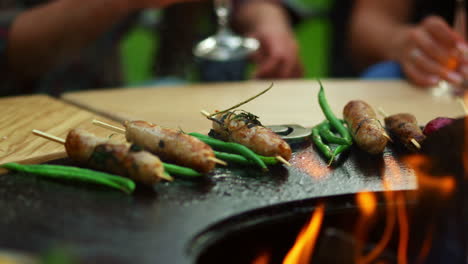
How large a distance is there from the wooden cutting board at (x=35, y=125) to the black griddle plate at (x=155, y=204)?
0.25m

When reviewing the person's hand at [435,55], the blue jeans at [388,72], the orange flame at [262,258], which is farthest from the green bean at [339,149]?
the blue jeans at [388,72]

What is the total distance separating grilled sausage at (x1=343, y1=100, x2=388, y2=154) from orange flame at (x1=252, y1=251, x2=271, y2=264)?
0.49 metres

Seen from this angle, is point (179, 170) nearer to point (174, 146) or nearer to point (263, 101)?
point (174, 146)

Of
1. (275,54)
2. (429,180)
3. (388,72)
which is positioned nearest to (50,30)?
(275,54)

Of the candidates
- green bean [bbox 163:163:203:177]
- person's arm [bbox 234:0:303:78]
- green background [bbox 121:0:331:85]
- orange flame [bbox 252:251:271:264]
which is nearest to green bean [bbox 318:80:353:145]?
orange flame [bbox 252:251:271:264]

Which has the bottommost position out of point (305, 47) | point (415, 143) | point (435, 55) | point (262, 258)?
point (305, 47)

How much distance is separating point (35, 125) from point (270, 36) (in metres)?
2.29

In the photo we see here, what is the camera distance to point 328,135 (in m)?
1.95

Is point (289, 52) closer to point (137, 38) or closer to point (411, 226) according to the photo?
point (411, 226)

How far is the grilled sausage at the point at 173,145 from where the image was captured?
1544mm

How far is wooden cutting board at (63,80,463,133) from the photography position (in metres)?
2.60

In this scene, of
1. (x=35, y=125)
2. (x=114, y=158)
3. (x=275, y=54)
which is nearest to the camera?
(x=114, y=158)

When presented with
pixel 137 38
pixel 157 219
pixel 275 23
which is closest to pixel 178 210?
pixel 157 219

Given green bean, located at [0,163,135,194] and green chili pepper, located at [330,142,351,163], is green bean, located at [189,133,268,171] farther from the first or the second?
green bean, located at [0,163,135,194]
